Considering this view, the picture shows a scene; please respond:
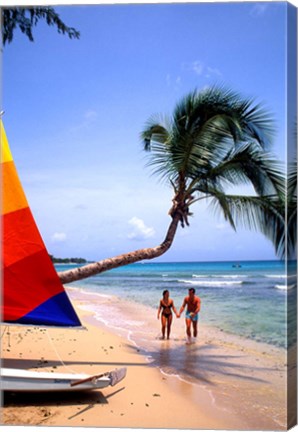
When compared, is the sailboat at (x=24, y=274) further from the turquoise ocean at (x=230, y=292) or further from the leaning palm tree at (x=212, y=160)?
the turquoise ocean at (x=230, y=292)

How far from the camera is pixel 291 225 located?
14.9ft

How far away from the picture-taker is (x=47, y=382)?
181 inches

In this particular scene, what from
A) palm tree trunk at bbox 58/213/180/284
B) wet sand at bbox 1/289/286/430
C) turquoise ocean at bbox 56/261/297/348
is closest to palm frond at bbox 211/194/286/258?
turquoise ocean at bbox 56/261/297/348

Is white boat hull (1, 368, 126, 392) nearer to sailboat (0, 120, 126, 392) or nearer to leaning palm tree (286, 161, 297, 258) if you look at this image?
sailboat (0, 120, 126, 392)

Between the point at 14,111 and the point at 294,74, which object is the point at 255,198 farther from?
the point at 14,111

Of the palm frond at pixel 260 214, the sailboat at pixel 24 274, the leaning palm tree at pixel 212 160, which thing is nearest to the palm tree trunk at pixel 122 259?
the leaning palm tree at pixel 212 160

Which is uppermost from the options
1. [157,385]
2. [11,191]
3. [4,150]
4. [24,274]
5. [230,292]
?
[4,150]

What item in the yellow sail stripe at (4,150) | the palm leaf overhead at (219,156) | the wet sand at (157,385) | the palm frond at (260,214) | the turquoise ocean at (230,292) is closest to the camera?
the wet sand at (157,385)

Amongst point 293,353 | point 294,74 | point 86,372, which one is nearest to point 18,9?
point 294,74

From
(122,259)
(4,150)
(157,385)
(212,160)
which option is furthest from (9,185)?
(157,385)

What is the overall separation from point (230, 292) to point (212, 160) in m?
7.26

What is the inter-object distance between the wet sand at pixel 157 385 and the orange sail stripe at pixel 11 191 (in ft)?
5.08

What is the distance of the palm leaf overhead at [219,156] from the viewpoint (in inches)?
198

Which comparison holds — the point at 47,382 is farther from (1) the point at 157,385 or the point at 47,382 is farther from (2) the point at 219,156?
(2) the point at 219,156
